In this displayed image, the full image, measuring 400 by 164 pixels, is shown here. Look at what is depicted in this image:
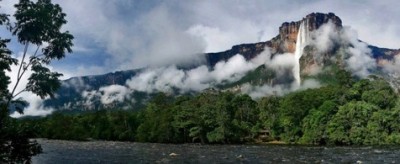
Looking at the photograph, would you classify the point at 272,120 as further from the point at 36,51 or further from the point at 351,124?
the point at 36,51

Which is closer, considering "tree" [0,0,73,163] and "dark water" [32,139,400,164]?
"tree" [0,0,73,163]

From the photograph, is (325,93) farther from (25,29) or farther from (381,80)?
(25,29)

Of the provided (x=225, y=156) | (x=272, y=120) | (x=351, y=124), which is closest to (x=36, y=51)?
(x=225, y=156)

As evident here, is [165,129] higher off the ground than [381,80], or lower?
lower

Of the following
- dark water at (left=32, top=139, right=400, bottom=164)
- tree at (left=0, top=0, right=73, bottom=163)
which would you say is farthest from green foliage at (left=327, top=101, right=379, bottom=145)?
tree at (left=0, top=0, right=73, bottom=163)

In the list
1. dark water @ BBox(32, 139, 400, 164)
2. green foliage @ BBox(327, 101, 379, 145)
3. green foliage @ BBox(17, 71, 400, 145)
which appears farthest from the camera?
green foliage @ BBox(17, 71, 400, 145)

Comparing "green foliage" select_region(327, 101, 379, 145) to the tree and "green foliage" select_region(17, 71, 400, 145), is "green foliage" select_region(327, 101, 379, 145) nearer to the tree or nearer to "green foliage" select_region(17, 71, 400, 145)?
"green foliage" select_region(17, 71, 400, 145)

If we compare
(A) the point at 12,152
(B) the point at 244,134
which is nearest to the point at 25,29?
(A) the point at 12,152

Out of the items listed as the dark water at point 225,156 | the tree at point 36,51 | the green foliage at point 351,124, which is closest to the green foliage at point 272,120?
the green foliage at point 351,124

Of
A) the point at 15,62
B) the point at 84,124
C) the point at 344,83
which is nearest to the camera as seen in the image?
the point at 15,62

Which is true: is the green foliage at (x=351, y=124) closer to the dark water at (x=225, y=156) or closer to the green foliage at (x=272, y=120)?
the green foliage at (x=272, y=120)

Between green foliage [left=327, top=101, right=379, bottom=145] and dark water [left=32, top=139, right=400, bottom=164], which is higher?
green foliage [left=327, top=101, right=379, bottom=145]

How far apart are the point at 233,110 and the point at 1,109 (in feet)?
383

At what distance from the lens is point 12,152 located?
23.9m
